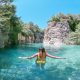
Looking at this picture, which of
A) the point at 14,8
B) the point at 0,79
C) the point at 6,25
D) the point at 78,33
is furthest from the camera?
the point at 78,33

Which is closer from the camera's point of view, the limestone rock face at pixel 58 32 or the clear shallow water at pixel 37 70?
the clear shallow water at pixel 37 70

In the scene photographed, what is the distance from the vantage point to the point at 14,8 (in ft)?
146

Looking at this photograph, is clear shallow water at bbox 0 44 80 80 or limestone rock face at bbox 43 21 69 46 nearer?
clear shallow water at bbox 0 44 80 80

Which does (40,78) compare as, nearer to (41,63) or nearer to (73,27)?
(41,63)

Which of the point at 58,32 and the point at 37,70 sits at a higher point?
the point at 58,32

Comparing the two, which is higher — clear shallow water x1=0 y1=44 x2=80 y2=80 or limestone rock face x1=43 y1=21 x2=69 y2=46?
limestone rock face x1=43 y1=21 x2=69 y2=46

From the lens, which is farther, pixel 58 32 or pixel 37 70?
pixel 58 32

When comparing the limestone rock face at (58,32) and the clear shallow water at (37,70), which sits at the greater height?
the limestone rock face at (58,32)

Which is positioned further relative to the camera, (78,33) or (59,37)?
(59,37)

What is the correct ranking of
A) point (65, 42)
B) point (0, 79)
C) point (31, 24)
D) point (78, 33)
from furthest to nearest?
point (31, 24)
point (65, 42)
point (78, 33)
point (0, 79)

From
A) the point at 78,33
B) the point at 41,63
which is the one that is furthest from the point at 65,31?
the point at 41,63

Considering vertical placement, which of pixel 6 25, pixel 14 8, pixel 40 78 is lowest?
pixel 40 78

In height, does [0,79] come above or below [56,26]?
below

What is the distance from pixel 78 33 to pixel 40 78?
4599 cm
